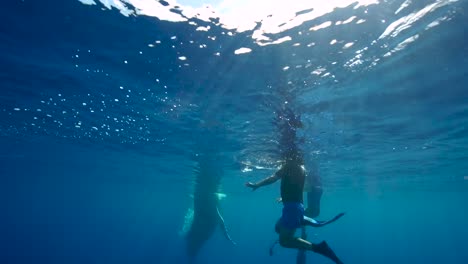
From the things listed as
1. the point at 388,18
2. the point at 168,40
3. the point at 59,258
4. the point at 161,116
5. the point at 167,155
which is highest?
the point at 388,18

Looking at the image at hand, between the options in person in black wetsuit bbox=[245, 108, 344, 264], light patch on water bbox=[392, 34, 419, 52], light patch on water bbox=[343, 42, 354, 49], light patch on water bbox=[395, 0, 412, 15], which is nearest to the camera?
person in black wetsuit bbox=[245, 108, 344, 264]

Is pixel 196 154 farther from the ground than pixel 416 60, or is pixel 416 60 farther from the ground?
pixel 416 60

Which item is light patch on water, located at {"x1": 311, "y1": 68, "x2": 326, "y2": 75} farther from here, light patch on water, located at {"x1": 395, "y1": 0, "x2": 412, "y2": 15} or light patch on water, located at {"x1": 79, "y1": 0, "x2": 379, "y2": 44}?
light patch on water, located at {"x1": 395, "y1": 0, "x2": 412, "y2": 15}

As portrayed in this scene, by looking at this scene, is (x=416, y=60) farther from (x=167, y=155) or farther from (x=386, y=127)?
(x=167, y=155)

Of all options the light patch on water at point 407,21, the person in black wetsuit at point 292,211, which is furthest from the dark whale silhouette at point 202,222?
the light patch on water at point 407,21

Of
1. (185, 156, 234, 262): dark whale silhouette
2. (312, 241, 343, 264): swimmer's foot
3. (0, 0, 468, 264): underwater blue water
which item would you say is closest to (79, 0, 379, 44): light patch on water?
(0, 0, 468, 264): underwater blue water

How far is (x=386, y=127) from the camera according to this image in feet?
56.7

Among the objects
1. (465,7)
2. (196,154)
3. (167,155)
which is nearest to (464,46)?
(465,7)

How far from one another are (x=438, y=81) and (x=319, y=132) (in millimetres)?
6866

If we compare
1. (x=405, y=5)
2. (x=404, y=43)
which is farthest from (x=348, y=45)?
(x=405, y=5)

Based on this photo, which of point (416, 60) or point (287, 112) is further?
point (287, 112)

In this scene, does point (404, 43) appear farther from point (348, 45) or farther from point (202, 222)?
point (202, 222)

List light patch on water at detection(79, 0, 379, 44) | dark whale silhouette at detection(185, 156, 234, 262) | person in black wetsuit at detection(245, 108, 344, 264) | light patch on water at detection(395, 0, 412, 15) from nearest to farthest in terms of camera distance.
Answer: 1. person in black wetsuit at detection(245, 108, 344, 264)
2. light patch on water at detection(395, 0, 412, 15)
3. light patch on water at detection(79, 0, 379, 44)
4. dark whale silhouette at detection(185, 156, 234, 262)

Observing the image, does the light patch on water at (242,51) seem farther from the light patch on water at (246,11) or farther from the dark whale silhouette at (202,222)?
the dark whale silhouette at (202,222)
